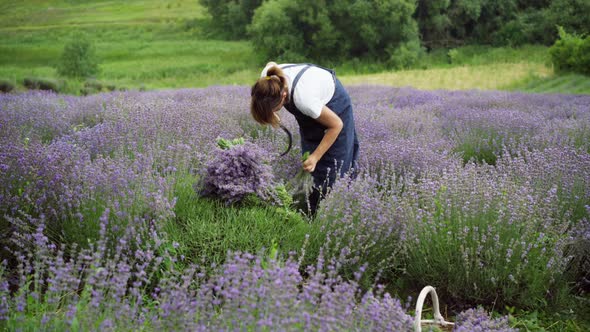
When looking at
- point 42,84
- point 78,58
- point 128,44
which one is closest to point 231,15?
point 128,44

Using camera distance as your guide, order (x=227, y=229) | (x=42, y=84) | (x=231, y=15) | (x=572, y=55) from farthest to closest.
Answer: (x=231, y=15) → (x=572, y=55) → (x=42, y=84) → (x=227, y=229)

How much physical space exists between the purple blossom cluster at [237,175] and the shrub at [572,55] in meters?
15.2

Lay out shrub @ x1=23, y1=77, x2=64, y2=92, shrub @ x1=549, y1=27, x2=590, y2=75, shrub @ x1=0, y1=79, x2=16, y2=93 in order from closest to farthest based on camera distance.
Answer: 1. shrub @ x1=0, y1=79, x2=16, y2=93
2. shrub @ x1=23, y1=77, x2=64, y2=92
3. shrub @ x1=549, y1=27, x2=590, y2=75

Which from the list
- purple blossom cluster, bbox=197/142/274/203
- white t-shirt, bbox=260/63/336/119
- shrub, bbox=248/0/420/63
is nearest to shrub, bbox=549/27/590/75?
shrub, bbox=248/0/420/63

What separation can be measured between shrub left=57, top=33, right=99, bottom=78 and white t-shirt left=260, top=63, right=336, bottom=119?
25.1ft

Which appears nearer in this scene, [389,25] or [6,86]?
[6,86]

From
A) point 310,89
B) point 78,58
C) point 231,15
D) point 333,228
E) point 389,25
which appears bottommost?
point 333,228

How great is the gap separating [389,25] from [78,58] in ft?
59.5

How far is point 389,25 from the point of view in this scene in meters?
25.5

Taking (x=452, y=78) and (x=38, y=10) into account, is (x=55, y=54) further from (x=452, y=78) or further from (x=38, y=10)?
(x=452, y=78)

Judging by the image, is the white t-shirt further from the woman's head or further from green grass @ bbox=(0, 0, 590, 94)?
green grass @ bbox=(0, 0, 590, 94)

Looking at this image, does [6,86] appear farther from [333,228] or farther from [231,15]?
[231,15]

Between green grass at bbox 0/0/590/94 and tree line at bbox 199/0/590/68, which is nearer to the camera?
green grass at bbox 0/0/590/94

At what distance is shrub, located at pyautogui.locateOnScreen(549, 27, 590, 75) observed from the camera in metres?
15.4
